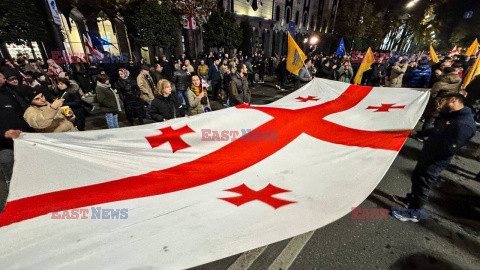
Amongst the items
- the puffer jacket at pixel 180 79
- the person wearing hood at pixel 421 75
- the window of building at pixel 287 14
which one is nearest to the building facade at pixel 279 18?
the window of building at pixel 287 14

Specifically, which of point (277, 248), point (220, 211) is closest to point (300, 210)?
point (220, 211)

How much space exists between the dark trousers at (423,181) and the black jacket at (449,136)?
7 cm

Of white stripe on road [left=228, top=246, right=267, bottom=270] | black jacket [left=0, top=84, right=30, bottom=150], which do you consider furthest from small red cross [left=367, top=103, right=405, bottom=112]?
black jacket [left=0, top=84, right=30, bottom=150]

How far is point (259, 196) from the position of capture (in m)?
2.39

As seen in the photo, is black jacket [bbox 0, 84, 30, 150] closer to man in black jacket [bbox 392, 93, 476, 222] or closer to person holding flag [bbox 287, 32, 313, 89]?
man in black jacket [bbox 392, 93, 476, 222]

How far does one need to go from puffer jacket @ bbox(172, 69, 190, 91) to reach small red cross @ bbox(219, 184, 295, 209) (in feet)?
21.1

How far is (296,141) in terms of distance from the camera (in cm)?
346

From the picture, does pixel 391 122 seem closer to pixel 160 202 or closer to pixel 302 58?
pixel 160 202

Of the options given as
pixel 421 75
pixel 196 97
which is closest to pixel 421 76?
pixel 421 75

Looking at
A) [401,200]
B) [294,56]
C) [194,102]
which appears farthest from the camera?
[294,56]

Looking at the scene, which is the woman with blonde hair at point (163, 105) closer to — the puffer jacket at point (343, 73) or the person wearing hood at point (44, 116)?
the person wearing hood at point (44, 116)

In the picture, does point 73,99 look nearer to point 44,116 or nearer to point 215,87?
point 44,116

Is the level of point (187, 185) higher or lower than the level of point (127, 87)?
lower

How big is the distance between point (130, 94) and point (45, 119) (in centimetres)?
321
